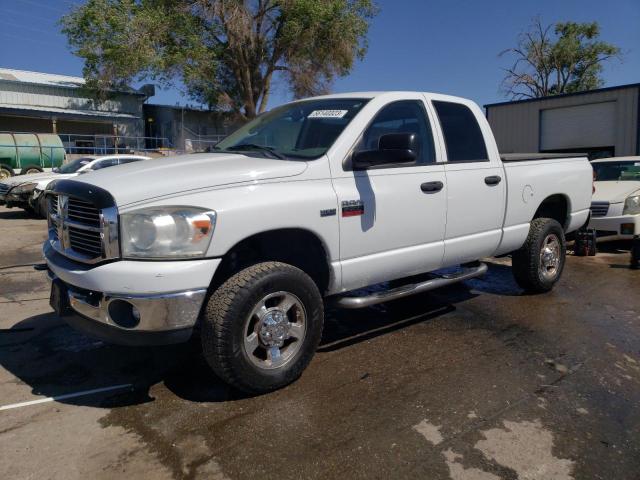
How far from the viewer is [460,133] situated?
15.5ft

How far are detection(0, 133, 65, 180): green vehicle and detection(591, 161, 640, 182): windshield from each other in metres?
20.3

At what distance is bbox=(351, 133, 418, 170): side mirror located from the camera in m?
3.57

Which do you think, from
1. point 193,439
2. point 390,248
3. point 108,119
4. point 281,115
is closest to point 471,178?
point 390,248

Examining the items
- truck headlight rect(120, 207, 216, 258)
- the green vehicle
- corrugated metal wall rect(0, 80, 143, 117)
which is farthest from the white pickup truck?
corrugated metal wall rect(0, 80, 143, 117)

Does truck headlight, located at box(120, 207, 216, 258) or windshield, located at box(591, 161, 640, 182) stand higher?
windshield, located at box(591, 161, 640, 182)

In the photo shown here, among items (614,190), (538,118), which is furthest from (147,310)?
(538,118)

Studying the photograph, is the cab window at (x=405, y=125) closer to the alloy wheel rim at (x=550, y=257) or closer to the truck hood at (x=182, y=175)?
the truck hood at (x=182, y=175)

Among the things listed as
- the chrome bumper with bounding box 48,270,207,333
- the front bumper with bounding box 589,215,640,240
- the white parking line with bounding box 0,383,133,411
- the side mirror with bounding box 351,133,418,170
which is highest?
the side mirror with bounding box 351,133,418,170

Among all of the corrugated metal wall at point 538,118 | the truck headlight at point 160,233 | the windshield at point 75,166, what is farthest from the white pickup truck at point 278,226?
the corrugated metal wall at point 538,118

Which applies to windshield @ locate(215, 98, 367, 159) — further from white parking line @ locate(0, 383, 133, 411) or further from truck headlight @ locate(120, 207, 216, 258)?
white parking line @ locate(0, 383, 133, 411)

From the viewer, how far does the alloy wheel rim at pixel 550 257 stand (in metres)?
5.64

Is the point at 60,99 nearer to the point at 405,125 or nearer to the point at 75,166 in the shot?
the point at 75,166

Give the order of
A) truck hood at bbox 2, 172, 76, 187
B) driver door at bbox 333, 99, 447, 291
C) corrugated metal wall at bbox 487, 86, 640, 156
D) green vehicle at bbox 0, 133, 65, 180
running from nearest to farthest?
driver door at bbox 333, 99, 447, 291 < truck hood at bbox 2, 172, 76, 187 < corrugated metal wall at bbox 487, 86, 640, 156 < green vehicle at bbox 0, 133, 65, 180

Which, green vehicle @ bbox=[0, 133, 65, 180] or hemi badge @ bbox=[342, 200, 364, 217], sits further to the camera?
green vehicle @ bbox=[0, 133, 65, 180]
